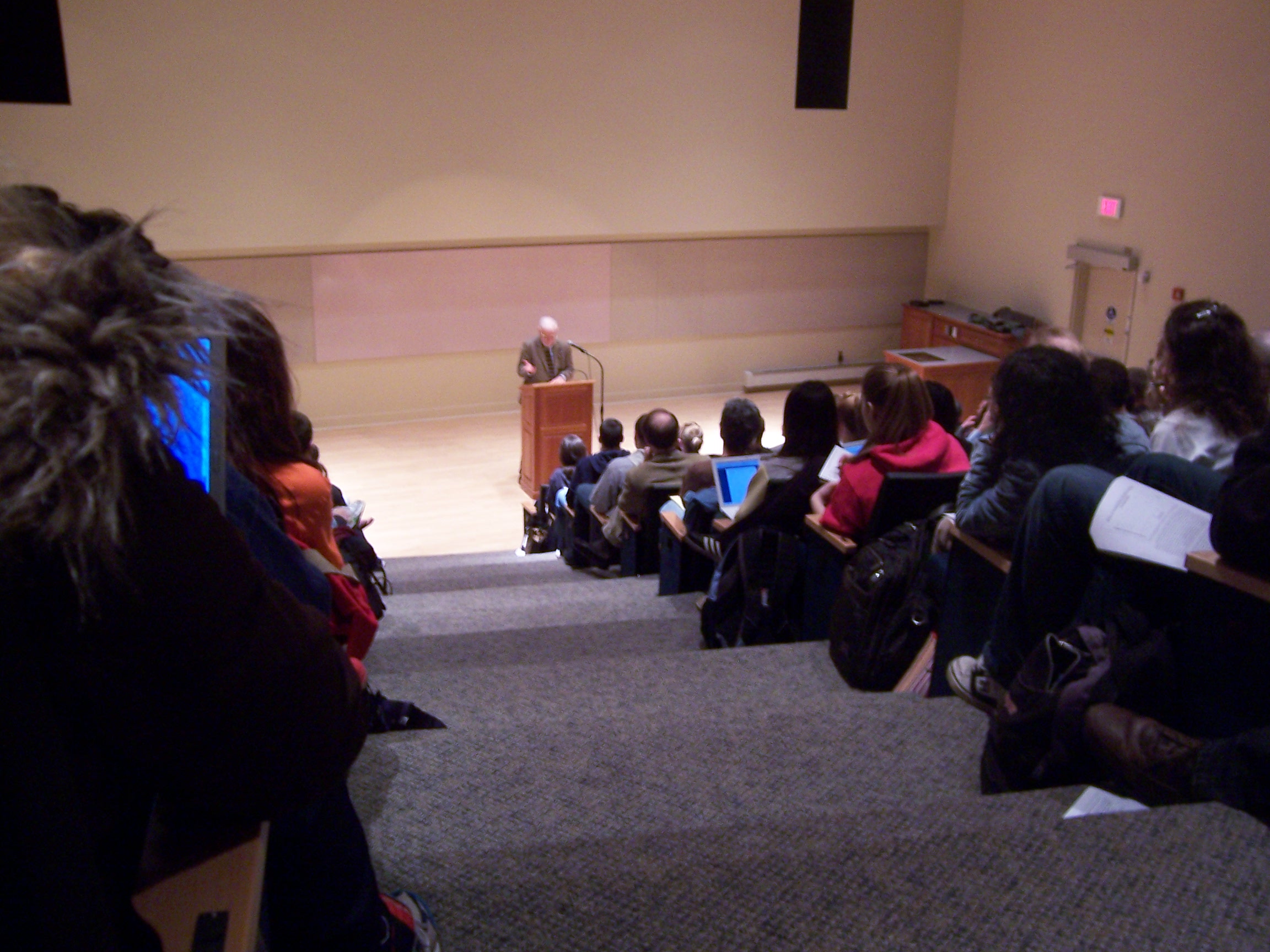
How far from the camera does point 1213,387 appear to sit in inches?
131

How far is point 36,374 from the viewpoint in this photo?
0.92 m

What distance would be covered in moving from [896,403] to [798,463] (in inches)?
25.5

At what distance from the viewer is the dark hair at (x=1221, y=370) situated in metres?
3.29

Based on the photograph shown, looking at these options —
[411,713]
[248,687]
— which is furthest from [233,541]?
[411,713]

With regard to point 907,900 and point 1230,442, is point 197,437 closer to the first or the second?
point 907,900

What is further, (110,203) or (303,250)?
(303,250)

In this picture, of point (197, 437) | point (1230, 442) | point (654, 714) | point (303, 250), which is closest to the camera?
point (197, 437)

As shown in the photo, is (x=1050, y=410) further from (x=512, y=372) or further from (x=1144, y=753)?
(x=512, y=372)

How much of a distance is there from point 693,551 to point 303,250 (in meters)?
7.72

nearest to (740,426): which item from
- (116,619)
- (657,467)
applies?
(657,467)

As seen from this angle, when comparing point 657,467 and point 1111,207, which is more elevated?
point 1111,207

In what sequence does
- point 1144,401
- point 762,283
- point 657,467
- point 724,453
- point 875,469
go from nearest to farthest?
point 875,469 → point 1144,401 → point 724,453 → point 657,467 → point 762,283

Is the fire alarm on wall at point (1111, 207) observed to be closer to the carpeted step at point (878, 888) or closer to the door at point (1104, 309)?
the door at point (1104, 309)

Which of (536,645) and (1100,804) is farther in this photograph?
(536,645)
